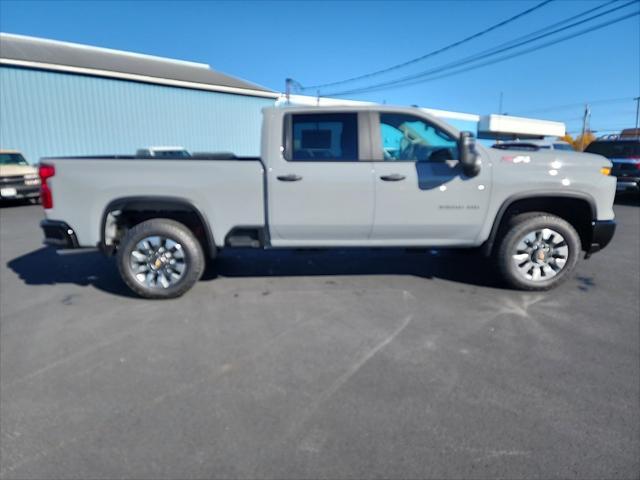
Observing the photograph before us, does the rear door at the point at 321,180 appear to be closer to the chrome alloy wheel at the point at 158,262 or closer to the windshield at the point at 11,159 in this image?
the chrome alloy wheel at the point at 158,262

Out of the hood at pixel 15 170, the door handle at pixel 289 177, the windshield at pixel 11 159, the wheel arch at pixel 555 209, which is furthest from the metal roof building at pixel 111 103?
the door handle at pixel 289 177

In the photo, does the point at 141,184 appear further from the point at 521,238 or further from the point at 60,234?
the point at 521,238

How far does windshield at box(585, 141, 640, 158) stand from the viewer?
12297 millimetres

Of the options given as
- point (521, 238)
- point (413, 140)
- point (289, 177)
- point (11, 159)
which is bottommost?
point (521, 238)

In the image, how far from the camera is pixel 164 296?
421 centimetres

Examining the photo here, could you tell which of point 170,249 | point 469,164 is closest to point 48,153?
point 170,249

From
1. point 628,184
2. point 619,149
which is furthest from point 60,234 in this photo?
point 619,149

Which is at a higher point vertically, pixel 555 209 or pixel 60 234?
pixel 555 209

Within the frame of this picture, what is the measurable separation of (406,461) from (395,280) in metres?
2.96

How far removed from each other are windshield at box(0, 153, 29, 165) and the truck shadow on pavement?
8.27 metres

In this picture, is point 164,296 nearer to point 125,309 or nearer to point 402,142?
point 125,309

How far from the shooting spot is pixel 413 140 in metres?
4.23

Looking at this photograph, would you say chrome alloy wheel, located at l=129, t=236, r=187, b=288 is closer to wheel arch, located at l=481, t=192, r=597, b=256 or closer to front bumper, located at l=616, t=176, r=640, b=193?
wheel arch, located at l=481, t=192, r=597, b=256

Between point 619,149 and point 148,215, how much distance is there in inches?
579
